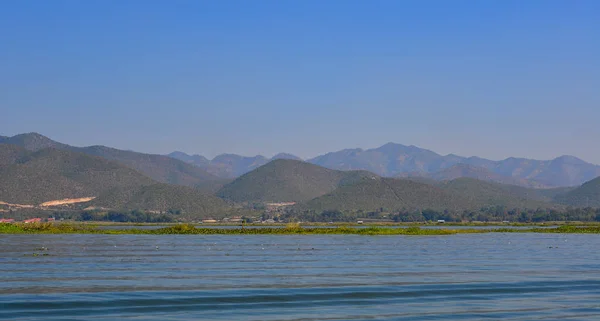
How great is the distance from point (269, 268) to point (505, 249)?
101 ft

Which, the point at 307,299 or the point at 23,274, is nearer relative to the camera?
the point at 307,299

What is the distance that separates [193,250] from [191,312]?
38.6 meters

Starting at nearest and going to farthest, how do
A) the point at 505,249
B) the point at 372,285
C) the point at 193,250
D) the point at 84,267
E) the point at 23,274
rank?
the point at 372,285 → the point at 23,274 → the point at 84,267 → the point at 193,250 → the point at 505,249

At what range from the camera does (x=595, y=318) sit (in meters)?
33.6

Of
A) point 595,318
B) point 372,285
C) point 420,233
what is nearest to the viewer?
point 595,318

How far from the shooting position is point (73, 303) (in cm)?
3594

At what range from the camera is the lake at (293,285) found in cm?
3466

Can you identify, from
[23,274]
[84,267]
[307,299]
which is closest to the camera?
[307,299]

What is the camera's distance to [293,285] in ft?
144

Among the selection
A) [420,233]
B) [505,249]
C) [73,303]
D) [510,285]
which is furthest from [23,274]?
[420,233]

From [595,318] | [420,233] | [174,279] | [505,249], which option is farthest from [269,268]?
[420,233]

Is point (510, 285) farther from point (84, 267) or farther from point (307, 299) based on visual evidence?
point (84, 267)

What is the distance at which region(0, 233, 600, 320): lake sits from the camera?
3466 cm

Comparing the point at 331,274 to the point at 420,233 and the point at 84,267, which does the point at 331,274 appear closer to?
the point at 84,267
